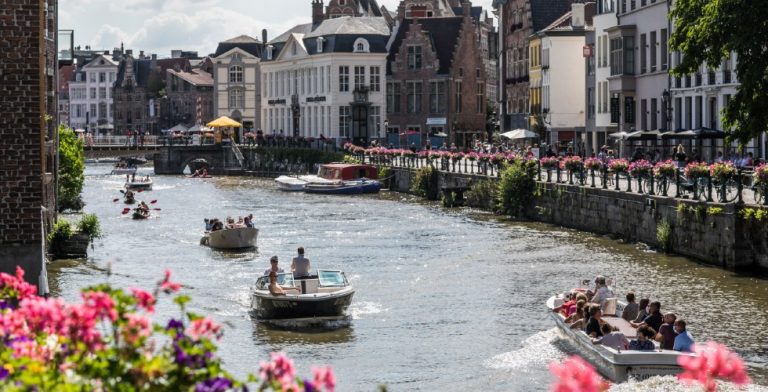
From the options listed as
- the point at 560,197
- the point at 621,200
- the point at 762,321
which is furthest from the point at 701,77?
the point at 762,321

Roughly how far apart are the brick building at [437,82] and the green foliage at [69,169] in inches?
2011

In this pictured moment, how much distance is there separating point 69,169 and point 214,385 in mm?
53593

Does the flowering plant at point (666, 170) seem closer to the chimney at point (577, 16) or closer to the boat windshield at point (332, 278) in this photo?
the boat windshield at point (332, 278)

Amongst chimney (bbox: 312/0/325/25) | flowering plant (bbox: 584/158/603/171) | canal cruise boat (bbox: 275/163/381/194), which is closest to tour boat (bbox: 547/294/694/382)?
flowering plant (bbox: 584/158/603/171)

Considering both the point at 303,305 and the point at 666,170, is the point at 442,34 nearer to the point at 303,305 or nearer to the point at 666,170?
the point at 666,170

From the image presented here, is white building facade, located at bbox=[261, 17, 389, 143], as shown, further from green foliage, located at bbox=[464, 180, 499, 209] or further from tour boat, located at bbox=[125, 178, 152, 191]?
green foliage, located at bbox=[464, 180, 499, 209]

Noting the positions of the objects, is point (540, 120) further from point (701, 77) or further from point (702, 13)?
point (702, 13)

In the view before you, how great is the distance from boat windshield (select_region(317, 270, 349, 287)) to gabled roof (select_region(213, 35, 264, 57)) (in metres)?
124

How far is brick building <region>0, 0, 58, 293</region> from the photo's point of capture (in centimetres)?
2753

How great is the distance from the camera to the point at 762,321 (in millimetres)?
32031

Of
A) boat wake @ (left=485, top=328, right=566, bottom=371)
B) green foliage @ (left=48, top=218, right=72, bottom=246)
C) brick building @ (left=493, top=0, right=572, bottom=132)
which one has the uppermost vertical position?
brick building @ (left=493, top=0, right=572, bottom=132)

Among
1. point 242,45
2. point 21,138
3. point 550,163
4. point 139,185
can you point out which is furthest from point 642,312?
point 242,45

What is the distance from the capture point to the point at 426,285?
39.8 meters

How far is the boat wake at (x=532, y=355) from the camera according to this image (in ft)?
89.9
